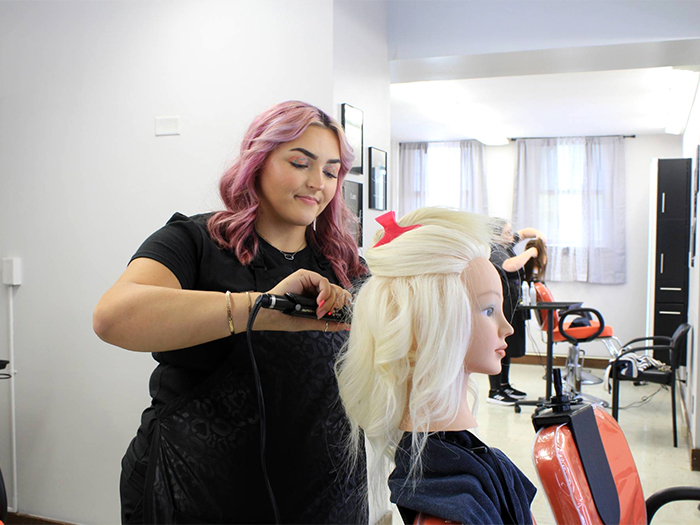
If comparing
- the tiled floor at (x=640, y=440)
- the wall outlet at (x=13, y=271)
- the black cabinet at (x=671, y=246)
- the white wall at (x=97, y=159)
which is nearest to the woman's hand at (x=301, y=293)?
the white wall at (x=97, y=159)

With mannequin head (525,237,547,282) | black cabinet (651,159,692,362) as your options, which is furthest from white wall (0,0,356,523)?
black cabinet (651,159,692,362)

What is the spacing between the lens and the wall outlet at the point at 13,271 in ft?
9.07

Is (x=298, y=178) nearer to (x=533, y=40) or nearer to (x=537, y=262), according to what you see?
(x=533, y=40)

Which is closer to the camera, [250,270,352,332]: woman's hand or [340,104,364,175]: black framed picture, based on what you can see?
[250,270,352,332]: woman's hand

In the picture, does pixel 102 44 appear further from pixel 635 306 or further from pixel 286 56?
pixel 635 306

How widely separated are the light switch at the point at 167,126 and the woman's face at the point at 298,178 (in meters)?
1.27

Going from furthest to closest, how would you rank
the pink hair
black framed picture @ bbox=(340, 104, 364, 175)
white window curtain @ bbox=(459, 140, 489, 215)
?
white window curtain @ bbox=(459, 140, 489, 215), black framed picture @ bbox=(340, 104, 364, 175), the pink hair

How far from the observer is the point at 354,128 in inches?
101

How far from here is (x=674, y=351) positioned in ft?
14.2

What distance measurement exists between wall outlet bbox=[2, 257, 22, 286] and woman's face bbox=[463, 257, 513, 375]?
233 cm

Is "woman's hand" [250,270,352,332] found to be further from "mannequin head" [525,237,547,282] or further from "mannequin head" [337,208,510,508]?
"mannequin head" [525,237,547,282]

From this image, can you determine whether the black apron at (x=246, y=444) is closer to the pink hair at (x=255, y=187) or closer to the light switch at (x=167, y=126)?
the pink hair at (x=255, y=187)

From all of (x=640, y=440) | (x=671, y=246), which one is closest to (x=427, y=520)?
(x=640, y=440)

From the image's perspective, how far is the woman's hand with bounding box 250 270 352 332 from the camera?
1.15 m
